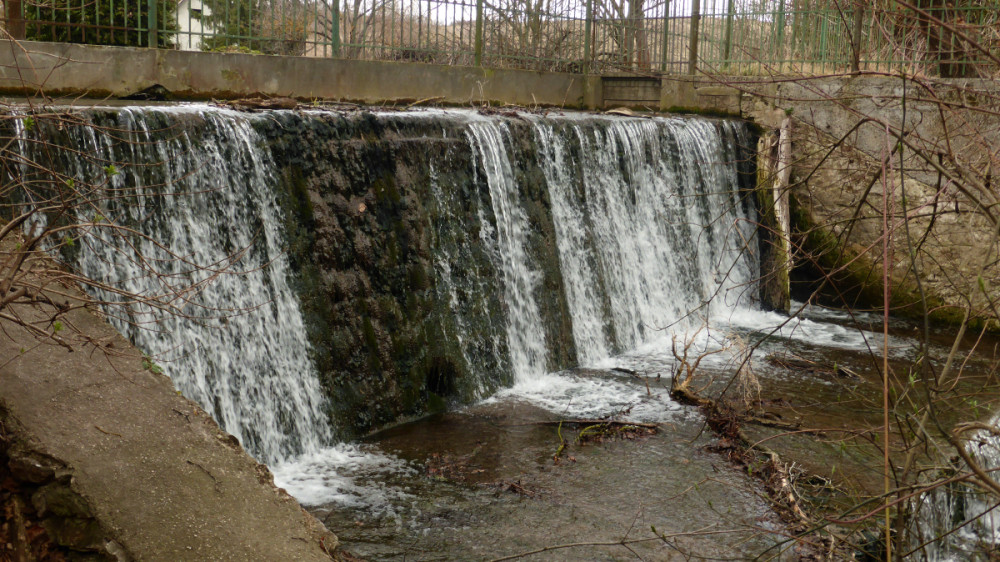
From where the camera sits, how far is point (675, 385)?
25.8 feet

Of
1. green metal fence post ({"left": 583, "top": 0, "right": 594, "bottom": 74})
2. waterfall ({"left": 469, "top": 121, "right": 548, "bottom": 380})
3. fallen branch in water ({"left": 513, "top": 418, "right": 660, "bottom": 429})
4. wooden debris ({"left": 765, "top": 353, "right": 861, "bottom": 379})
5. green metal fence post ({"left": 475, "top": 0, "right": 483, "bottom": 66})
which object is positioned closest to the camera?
fallen branch in water ({"left": 513, "top": 418, "right": 660, "bottom": 429})

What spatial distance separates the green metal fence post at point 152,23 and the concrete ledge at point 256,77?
130 mm

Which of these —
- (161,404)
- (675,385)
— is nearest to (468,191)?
(675,385)

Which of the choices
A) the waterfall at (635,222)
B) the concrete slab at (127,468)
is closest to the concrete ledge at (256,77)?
the waterfall at (635,222)

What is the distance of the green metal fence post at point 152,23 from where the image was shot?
8.56 metres

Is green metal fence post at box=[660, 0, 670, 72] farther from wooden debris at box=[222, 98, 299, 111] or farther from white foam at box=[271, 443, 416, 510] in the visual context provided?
white foam at box=[271, 443, 416, 510]

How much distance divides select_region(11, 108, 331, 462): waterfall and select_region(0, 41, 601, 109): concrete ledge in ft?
2.60

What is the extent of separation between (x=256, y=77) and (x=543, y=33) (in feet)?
16.9

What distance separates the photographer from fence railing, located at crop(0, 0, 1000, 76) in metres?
9.37

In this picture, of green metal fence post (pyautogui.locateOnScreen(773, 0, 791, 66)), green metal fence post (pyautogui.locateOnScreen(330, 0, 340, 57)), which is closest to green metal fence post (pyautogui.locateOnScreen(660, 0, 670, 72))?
green metal fence post (pyautogui.locateOnScreen(773, 0, 791, 66))

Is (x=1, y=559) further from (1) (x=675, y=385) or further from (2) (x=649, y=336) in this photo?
(2) (x=649, y=336)

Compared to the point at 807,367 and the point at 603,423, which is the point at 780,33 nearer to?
the point at 807,367

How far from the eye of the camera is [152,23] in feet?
28.1

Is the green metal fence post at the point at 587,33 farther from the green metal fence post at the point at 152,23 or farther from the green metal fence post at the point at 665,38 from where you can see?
the green metal fence post at the point at 152,23
